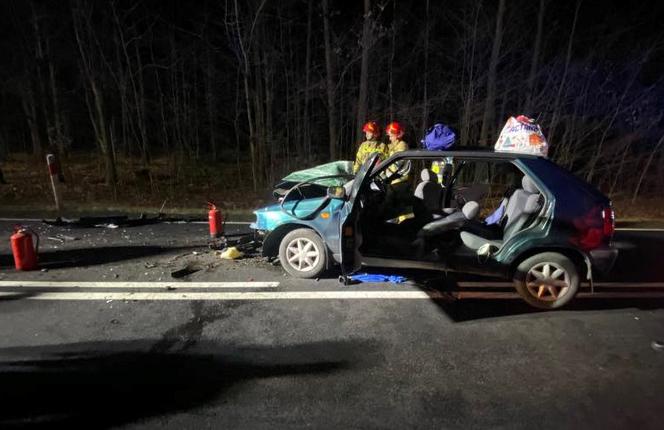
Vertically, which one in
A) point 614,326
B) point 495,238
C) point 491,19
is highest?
point 491,19

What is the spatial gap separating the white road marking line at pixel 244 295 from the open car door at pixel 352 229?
0.31 m

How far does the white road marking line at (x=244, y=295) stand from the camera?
14.8 feet

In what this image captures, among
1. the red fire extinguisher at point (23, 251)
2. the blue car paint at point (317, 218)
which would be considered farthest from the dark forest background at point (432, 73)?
the blue car paint at point (317, 218)

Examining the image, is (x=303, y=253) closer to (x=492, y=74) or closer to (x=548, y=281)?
(x=548, y=281)

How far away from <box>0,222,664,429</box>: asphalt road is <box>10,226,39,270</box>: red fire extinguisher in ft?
0.74

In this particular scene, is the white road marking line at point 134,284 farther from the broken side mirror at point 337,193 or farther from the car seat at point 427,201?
the car seat at point 427,201

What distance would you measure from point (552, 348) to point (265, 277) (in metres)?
3.13

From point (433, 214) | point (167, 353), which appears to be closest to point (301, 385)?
point (167, 353)

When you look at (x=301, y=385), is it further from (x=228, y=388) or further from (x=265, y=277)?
(x=265, y=277)

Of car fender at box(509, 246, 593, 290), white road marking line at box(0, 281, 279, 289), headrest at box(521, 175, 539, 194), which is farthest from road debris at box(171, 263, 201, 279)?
headrest at box(521, 175, 539, 194)

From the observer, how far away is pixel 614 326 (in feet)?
12.9

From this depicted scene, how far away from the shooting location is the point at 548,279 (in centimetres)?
427

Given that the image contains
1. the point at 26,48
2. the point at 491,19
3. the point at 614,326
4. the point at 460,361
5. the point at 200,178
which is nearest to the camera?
the point at 460,361

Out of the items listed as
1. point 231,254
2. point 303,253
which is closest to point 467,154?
point 303,253
